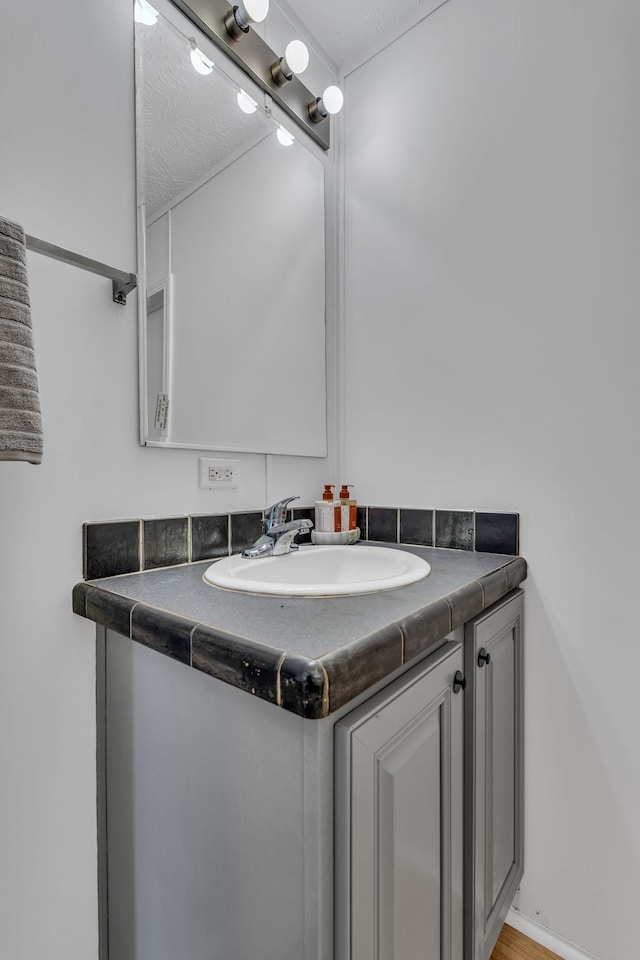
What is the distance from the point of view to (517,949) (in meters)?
1.13

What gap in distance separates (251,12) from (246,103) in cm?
18

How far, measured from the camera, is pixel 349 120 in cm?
156

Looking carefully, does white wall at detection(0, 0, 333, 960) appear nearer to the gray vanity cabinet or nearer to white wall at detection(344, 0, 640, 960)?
the gray vanity cabinet

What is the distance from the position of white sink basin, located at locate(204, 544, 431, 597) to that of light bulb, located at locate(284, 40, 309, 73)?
1271 millimetres

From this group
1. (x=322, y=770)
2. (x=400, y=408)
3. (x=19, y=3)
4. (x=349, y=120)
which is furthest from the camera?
(x=349, y=120)

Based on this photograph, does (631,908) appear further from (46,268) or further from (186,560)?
(46,268)

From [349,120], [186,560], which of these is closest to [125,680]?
[186,560]

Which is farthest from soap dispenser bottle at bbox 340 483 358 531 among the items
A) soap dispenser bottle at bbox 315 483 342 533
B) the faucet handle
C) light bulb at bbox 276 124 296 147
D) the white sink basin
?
light bulb at bbox 276 124 296 147

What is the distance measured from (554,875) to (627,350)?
126 cm

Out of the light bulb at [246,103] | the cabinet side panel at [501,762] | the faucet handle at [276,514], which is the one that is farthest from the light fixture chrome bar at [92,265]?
the cabinet side panel at [501,762]

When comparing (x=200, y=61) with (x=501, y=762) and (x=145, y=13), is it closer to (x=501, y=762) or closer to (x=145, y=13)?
(x=145, y=13)

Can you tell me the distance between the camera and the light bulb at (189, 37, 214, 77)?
1.09 meters

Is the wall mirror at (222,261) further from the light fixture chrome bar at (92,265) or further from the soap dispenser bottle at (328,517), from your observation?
the soap dispenser bottle at (328,517)

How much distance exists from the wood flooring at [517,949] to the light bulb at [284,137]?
86.8 inches
